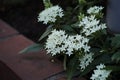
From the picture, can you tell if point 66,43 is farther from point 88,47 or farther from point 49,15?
point 49,15

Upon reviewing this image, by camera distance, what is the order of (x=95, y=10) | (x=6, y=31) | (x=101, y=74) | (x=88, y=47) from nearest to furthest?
(x=101, y=74) → (x=88, y=47) → (x=95, y=10) → (x=6, y=31)

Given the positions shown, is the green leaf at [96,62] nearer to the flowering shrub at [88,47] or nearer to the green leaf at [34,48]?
the flowering shrub at [88,47]

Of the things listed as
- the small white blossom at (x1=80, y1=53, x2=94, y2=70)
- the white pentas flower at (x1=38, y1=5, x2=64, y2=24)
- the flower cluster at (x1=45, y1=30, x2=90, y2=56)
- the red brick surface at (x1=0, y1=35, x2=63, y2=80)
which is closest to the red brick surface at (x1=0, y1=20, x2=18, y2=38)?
the red brick surface at (x1=0, y1=35, x2=63, y2=80)

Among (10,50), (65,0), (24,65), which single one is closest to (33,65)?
(24,65)

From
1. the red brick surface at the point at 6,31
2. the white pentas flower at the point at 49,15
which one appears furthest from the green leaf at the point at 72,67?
the red brick surface at the point at 6,31

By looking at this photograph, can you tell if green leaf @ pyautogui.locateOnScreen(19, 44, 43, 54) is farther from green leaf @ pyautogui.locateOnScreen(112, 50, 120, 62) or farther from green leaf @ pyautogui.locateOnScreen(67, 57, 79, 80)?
green leaf @ pyautogui.locateOnScreen(112, 50, 120, 62)

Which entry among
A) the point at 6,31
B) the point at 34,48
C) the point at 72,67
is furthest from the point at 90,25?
the point at 6,31

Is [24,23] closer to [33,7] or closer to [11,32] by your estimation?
[33,7]
